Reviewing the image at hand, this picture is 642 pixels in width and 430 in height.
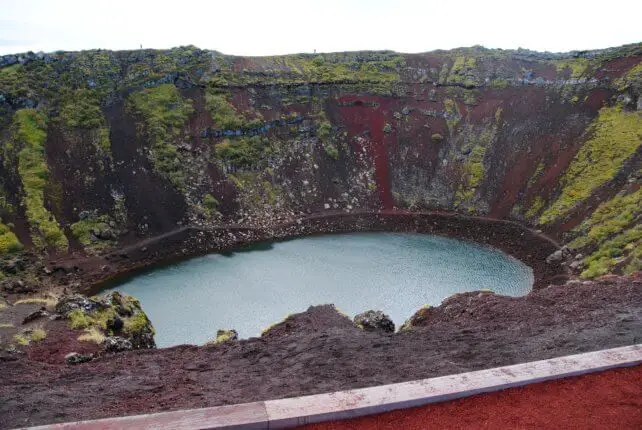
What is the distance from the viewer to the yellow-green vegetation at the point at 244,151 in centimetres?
4916

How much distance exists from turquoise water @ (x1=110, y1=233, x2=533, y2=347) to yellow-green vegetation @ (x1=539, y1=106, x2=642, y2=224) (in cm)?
805

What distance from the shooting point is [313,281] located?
3484 centimetres

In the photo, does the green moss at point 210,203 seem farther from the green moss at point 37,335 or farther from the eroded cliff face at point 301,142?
the green moss at point 37,335

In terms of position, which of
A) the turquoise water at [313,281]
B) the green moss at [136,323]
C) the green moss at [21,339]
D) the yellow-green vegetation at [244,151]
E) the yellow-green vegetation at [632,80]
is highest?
the yellow-green vegetation at [632,80]

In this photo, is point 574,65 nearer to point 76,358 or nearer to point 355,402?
point 76,358

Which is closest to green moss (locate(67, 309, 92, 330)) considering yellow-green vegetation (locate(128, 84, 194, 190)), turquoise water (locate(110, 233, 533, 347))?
turquoise water (locate(110, 233, 533, 347))

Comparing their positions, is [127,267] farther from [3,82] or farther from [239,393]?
[239,393]

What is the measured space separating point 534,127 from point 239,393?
155ft

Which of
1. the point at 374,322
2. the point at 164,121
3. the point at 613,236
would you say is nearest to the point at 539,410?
the point at 374,322

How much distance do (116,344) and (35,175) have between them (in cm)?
2681

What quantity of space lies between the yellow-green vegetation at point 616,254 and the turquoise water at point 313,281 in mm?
4824

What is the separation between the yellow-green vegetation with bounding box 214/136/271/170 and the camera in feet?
161

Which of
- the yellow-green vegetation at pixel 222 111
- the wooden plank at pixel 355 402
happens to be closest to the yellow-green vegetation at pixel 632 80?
the yellow-green vegetation at pixel 222 111

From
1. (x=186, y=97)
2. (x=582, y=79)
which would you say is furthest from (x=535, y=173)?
(x=186, y=97)
